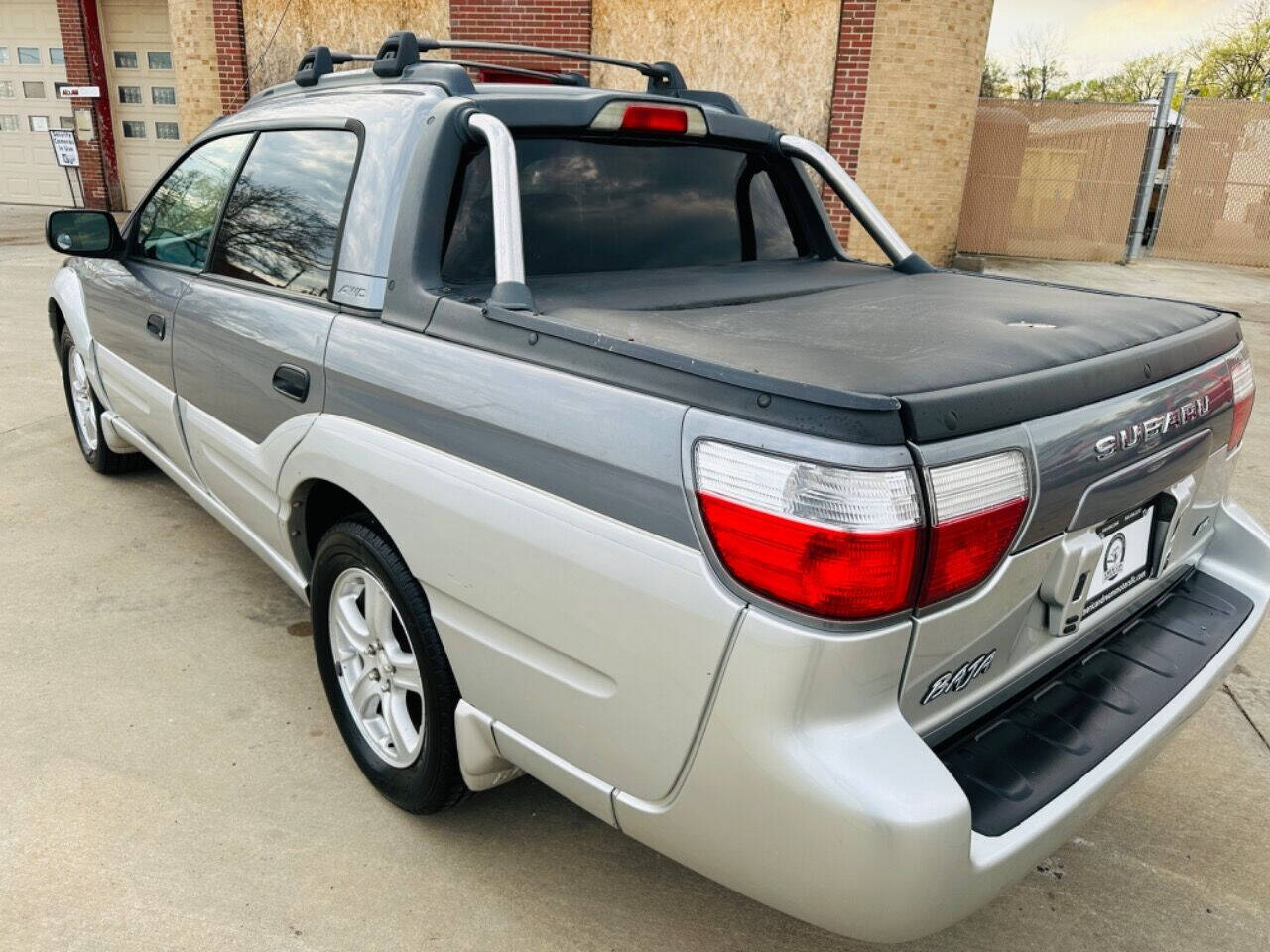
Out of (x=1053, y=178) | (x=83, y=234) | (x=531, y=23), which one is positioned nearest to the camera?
(x=83, y=234)

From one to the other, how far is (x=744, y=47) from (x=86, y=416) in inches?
373

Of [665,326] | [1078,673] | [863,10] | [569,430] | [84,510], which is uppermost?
[863,10]

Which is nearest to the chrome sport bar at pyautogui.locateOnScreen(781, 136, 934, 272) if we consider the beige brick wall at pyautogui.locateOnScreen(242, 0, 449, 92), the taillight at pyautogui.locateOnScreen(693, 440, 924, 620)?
the taillight at pyautogui.locateOnScreen(693, 440, 924, 620)

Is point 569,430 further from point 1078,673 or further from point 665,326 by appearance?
point 1078,673

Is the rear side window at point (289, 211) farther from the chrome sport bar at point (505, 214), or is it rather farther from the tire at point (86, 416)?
the tire at point (86, 416)

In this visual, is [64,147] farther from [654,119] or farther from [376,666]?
[376,666]

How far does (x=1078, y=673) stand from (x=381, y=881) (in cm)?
171

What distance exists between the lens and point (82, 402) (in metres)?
4.96

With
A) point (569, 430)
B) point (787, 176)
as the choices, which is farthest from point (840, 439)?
point (787, 176)

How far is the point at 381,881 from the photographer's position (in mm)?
2418

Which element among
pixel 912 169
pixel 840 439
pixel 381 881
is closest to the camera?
pixel 840 439

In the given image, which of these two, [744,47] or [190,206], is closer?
[190,206]

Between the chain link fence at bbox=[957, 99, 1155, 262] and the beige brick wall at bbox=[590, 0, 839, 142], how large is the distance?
4.68 m

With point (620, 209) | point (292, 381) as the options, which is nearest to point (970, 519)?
point (620, 209)
